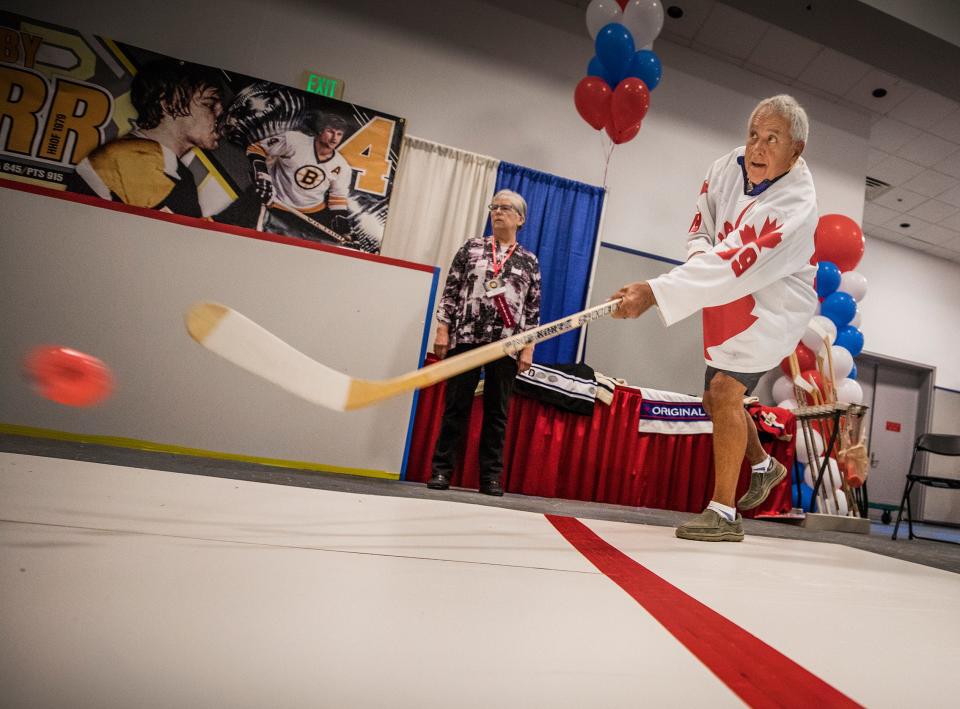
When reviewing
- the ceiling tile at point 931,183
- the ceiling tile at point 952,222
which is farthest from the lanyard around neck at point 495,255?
the ceiling tile at point 952,222

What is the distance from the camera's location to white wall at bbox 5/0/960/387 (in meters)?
4.13

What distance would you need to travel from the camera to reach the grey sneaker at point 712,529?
1691 mm

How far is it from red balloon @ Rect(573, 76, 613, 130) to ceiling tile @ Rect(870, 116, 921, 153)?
3460 mm

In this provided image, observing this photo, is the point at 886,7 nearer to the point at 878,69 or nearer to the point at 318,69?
the point at 878,69

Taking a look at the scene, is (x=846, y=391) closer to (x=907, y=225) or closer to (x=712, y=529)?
(x=712, y=529)

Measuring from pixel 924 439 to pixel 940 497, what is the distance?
4.64 meters

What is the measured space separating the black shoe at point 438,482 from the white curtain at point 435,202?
210 cm

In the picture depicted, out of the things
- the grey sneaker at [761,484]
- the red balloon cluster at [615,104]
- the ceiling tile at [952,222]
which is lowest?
the grey sneaker at [761,484]

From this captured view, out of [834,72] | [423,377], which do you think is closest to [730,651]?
[423,377]

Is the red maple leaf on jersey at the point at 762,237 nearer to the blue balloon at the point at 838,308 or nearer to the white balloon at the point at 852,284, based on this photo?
the blue balloon at the point at 838,308

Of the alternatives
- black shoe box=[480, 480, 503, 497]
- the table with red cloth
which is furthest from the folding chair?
black shoe box=[480, 480, 503, 497]

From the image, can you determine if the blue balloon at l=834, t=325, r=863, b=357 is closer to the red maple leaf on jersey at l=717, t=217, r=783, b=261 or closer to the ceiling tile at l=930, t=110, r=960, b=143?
the ceiling tile at l=930, t=110, r=960, b=143

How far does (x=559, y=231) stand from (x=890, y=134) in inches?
151

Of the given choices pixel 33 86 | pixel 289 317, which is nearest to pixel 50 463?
pixel 289 317
